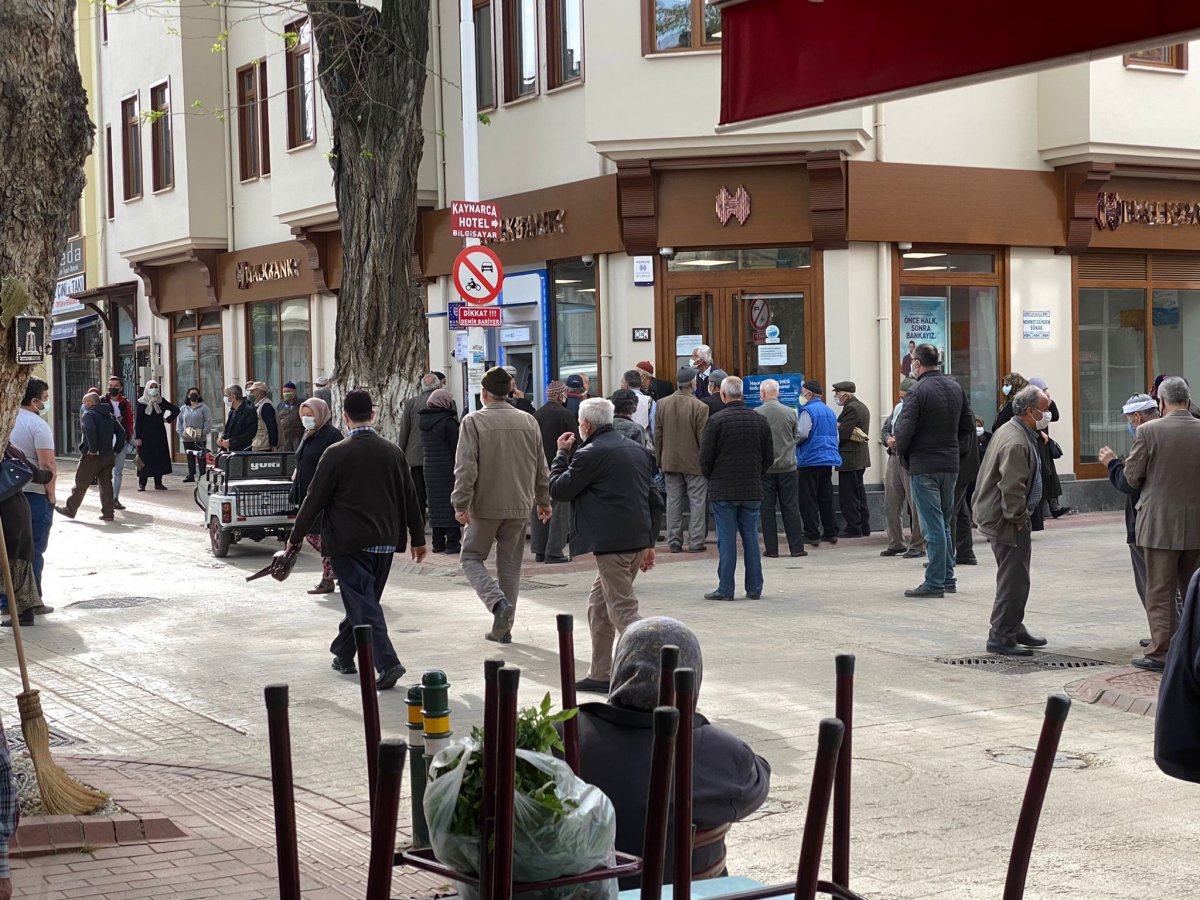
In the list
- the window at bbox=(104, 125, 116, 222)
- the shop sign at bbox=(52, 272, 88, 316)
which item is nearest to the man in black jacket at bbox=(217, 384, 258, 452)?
the window at bbox=(104, 125, 116, 222)

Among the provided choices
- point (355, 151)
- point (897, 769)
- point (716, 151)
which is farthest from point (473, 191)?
point (897, 769)

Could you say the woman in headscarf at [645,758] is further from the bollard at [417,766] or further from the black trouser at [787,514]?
the black trouser at [787,514]

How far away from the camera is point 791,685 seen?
9516mm

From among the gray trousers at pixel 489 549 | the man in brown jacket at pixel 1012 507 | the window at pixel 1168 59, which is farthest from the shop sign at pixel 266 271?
the man in brown jacket at pixel 1012 507

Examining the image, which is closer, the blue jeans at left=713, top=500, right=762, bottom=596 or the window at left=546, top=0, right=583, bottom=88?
the blue jeans at left=713, top=500, right=762, bottom=596

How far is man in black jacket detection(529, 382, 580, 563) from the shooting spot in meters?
16.0

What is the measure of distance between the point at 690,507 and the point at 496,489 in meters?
6.05

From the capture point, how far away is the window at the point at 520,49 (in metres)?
21.4

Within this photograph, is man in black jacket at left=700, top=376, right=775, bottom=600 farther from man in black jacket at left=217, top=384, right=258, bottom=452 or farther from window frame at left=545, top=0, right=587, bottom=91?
man in black jacket at left=217, top=384, right=258, bottom=452

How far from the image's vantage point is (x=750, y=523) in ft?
44.4

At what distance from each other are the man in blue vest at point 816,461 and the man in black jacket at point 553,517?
256 centimetres

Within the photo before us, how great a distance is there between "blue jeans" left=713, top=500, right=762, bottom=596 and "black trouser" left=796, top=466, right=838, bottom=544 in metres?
3.61

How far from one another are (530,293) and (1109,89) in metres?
8.04

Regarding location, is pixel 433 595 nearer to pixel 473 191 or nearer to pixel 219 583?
pixel 219 583
